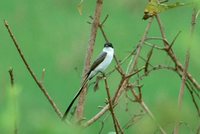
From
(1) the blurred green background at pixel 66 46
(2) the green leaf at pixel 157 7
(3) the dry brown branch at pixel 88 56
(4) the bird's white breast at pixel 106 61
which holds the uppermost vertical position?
(2) the green leaf at pixel 157 7

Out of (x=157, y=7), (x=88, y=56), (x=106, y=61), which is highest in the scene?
(x=157, y=7)

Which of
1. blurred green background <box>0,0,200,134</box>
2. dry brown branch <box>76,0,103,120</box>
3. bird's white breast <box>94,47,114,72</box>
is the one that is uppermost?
dry brown branch <box>76,0,103,120</box>

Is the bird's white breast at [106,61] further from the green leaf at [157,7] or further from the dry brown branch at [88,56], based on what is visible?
the green leaf at [157,7]

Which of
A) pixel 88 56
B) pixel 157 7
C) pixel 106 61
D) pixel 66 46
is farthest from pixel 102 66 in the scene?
pixel 66 46

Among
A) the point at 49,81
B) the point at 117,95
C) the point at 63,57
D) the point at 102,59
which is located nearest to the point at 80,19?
the point at 63,57

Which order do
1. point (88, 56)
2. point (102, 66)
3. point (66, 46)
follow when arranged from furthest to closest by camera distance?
1. point (66, 46)
2. point (102, 66)
3. point (88, 56)

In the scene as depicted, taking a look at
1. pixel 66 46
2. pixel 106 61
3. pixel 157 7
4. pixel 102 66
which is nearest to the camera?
pixel 157 7

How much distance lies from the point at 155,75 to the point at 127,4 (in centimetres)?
202

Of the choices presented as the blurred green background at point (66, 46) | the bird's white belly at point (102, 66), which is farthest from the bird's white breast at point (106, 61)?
the blurred green background at point (66, 46)

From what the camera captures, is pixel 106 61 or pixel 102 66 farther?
pixel 106 61

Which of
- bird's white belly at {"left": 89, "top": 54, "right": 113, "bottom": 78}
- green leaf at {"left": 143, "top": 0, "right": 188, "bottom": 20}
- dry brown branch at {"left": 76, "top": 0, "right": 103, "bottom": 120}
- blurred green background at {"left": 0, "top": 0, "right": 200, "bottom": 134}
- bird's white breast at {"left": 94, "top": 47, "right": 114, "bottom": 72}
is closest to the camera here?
green leaf at {"left": 143, "top": 0, "right": 188, "bottom": 20}

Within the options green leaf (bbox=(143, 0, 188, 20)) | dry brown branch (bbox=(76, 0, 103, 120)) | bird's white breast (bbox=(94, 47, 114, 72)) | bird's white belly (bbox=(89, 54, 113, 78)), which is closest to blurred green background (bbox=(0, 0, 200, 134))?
bird's white breast (bbox=(94, 47, 114, 72))

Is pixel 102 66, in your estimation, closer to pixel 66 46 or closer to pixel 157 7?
pixel 157 7

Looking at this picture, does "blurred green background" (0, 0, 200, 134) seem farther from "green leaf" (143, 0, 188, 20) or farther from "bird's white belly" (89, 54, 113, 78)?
"green leaf" (143, 0, 188, 20)
